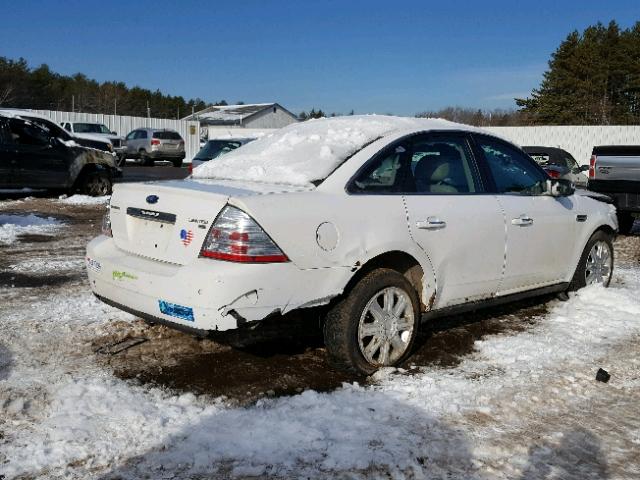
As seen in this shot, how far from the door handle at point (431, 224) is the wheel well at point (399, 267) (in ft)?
0.69

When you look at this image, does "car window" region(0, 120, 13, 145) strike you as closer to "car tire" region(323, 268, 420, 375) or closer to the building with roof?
"car tire" region(323, 268, 420, 375)

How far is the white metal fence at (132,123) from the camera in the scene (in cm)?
3397

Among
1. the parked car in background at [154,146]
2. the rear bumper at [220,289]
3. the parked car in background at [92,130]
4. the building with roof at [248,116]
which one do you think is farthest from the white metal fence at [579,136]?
the building with roof at [248,116]

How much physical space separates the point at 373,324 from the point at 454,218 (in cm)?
95

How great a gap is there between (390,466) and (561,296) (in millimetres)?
3694

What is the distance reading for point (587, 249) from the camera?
19.5 ft

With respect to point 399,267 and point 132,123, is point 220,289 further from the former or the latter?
point 132,123

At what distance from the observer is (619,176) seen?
10359 millimetres

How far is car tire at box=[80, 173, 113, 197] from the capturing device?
1477 cm

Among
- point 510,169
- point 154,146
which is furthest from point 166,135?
point 510,169

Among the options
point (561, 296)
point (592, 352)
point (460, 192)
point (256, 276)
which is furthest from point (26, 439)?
point (561, 296)

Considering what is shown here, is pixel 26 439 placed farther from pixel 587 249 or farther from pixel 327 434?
pixel 587 249

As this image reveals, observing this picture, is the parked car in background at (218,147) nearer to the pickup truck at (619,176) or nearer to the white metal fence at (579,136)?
the pickup truck at (619,176)

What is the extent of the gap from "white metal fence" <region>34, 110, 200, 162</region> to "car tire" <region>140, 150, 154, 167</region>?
5.30 metres
